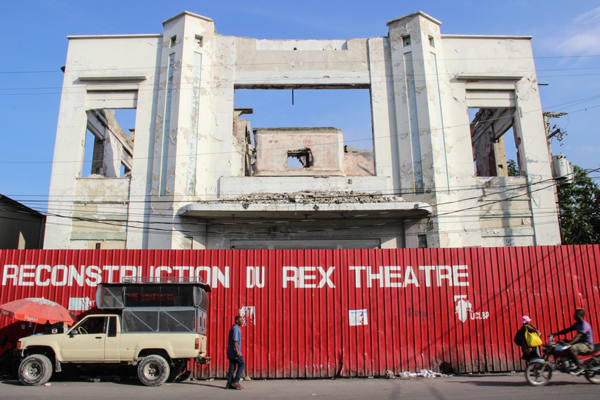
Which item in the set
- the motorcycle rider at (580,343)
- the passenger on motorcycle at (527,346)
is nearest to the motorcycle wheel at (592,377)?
the motorcycle rider at (580,343)

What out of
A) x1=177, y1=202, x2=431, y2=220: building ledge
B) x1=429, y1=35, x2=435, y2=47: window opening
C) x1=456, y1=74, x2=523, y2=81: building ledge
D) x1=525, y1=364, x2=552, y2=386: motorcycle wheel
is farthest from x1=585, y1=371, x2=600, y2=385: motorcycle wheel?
x1=429, y1=35, x2=435, y2=47: window opening

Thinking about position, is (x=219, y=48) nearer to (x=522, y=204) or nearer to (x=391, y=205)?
(x=391, y=205)

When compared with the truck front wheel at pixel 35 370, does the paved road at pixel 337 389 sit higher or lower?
lower

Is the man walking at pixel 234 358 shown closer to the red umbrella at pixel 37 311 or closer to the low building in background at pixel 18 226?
the red umbrella at pixel 37 311

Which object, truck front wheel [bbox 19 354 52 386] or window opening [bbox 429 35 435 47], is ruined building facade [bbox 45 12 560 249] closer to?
window opening [bbox 429 35 435 47]

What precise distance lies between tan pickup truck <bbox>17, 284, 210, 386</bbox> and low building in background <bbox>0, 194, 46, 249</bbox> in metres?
11.4

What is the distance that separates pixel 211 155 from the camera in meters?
17.3

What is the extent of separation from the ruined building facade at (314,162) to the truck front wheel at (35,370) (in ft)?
21.7

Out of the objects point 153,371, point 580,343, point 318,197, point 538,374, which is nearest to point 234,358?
point 153,371

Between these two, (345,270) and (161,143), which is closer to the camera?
(345,270)

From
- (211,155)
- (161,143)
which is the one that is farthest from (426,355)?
(161,143)

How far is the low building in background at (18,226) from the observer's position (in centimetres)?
1875

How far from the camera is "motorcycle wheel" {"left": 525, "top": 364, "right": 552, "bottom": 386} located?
8.69m

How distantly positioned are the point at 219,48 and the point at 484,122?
12692 millimetres
